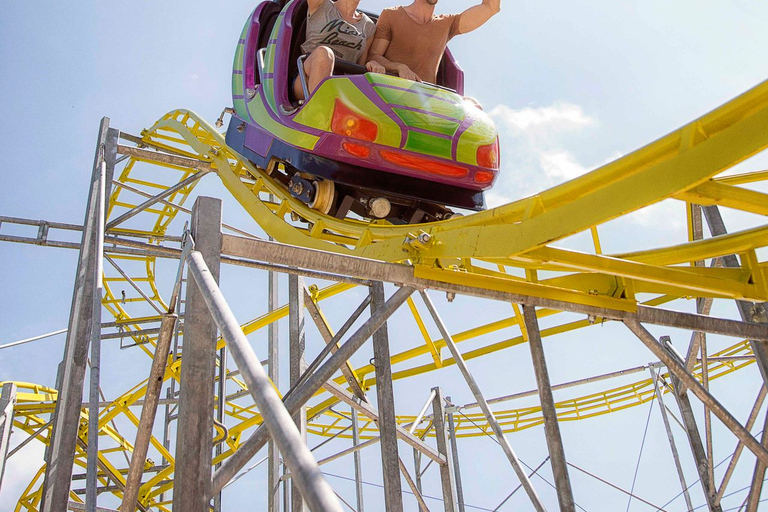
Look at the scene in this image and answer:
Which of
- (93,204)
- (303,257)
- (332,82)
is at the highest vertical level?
(93,204)

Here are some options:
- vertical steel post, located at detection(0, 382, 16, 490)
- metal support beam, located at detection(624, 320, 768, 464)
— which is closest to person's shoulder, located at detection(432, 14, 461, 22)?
metal support beam, located at detection(624, 320, 768, 464)

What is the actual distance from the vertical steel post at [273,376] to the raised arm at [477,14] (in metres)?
2.38

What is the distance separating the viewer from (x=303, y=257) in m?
2.53

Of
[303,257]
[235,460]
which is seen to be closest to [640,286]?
[303,257]

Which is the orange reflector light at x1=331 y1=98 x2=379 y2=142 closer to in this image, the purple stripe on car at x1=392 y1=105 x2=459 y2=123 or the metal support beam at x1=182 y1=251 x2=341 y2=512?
the purple stripe on car at x1=392 y1=105 x2=459 y2=123

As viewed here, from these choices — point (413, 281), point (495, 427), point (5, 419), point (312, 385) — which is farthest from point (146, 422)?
point (5, 419)

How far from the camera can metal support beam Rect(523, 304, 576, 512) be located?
9.27 feet

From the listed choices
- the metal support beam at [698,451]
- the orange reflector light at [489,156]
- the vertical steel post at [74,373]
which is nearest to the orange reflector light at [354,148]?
the orange reflector light at [489,156]

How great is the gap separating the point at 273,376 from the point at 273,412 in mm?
4174

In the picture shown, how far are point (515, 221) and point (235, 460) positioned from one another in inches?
50.8

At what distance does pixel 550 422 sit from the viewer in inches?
115

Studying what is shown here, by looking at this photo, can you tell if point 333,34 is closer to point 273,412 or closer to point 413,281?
point 413,281

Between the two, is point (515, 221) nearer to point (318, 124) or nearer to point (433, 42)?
point (318, 124)

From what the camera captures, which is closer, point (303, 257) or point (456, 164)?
point (303, 257)
